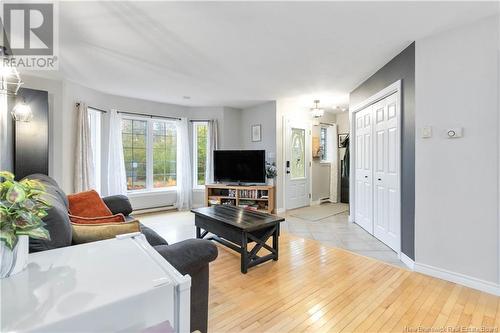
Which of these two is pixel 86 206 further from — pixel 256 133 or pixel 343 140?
pixel 343 140

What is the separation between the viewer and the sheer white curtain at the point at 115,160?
477 centimetres

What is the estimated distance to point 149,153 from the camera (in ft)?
17.8

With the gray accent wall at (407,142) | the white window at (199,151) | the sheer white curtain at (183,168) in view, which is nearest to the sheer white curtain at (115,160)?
the sheer white curtain at (183,168)

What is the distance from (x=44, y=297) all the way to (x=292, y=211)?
494 centimetres

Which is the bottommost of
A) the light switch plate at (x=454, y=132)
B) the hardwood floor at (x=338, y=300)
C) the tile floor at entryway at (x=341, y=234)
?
the hardwood floor at (x=338, y=300)

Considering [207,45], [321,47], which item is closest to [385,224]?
[321,47]

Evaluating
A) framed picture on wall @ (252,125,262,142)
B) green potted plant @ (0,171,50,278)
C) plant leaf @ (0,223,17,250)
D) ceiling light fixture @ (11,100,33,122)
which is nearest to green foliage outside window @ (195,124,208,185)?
framed picture on wall @ (252,125,262,142)

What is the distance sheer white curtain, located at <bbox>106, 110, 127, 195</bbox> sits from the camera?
477cm

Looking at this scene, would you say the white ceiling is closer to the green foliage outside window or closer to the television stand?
the green foliage outside window

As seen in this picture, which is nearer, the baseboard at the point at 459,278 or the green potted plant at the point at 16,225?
the green potted plant at the point at 16,225

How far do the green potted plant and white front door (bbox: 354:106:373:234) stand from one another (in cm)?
387

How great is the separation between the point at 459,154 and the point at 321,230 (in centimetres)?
225

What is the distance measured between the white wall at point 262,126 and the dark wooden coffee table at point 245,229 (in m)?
2.37

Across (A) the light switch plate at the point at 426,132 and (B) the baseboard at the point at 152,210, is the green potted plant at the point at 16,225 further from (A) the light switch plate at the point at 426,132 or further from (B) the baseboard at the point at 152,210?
(B) the baseboard at the point at 152,210
